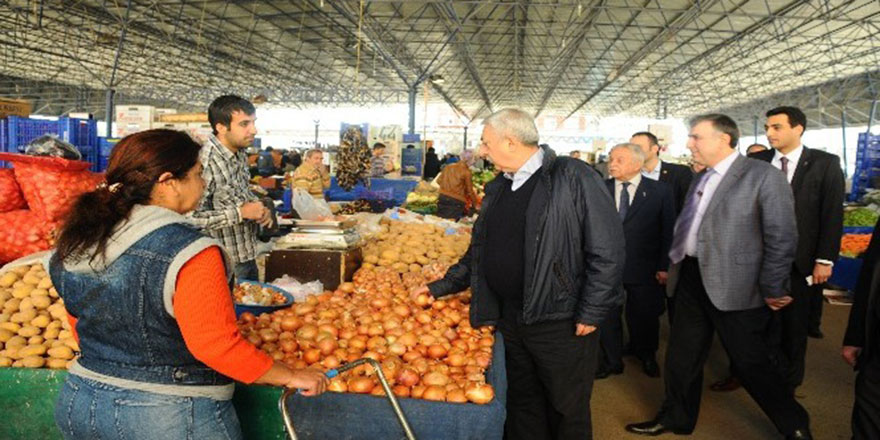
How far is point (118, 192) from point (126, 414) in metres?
0.58

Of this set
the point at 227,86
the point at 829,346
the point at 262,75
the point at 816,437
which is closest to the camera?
the point at 816,437

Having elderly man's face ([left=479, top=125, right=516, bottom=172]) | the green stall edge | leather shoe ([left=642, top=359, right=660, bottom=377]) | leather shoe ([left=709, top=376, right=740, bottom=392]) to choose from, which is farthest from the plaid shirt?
leather shoe ([left=709, top=376, right=740, bottom=392])

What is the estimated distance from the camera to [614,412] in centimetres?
396

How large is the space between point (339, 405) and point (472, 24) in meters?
18.9

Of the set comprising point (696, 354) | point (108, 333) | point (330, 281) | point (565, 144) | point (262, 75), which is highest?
point (262, 75)

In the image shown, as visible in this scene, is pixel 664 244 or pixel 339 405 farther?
pixel 664 244

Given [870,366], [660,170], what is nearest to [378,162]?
[660,170]

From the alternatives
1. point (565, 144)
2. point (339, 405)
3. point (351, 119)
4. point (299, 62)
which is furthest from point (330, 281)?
point (351, 119)

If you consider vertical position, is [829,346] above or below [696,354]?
below

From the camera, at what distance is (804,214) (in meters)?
3.75

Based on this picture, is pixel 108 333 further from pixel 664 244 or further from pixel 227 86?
pixel 227 86

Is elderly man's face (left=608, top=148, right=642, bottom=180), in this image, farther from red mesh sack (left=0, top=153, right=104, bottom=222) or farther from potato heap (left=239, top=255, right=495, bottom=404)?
red mesh sack (left=0, top=153, right=104, bottom=222)

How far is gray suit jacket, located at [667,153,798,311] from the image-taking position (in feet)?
9.66

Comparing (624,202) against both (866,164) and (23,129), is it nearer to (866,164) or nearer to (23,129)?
(23,129)
